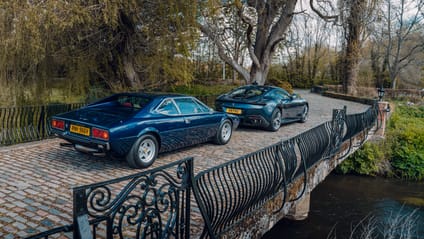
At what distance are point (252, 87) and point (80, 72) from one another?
239 inches

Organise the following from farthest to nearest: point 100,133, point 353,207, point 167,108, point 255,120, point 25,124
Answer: point 353,207 → point 255,120 → point 25,124 → point 167,108 → point 100,133

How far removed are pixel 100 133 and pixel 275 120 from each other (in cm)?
657

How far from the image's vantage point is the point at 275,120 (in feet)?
35.5

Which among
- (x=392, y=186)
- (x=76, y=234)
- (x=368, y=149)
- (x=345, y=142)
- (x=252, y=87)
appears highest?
(x=252, y=87)

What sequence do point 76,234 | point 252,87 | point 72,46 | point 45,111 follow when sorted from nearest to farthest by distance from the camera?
point 76,234 → point 45,111 → point 72,46 → point 252,87

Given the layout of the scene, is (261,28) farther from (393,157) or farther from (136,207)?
(136,207)

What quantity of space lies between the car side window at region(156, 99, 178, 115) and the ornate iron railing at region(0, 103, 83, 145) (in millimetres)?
3909

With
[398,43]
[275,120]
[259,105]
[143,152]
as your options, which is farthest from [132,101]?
[398,43]

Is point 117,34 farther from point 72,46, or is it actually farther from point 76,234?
point 76,234

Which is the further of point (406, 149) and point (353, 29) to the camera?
point (353, 29)

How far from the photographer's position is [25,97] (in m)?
10.9

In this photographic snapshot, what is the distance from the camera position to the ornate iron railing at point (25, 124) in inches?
324

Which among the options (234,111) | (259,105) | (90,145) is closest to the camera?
(90,145)

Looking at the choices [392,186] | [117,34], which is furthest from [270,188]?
[392,186]
